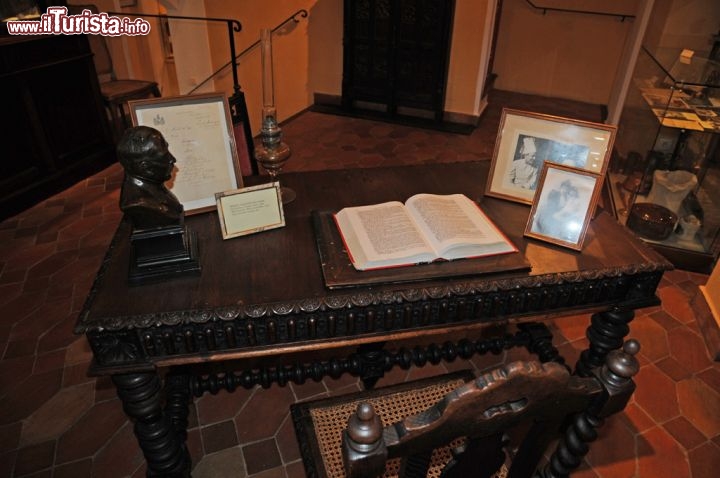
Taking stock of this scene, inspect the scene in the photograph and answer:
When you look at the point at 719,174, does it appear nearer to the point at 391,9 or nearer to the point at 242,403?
the point at 242,403

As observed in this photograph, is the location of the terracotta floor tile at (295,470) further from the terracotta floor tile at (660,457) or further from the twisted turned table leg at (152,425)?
the terracotta floor tile at (660,457)

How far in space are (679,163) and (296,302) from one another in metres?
2.89

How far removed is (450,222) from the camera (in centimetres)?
146

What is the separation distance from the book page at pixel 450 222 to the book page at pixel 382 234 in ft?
0.11

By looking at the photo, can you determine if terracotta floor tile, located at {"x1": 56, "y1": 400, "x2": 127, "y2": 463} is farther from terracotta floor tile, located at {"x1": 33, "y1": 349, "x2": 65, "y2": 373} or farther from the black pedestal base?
the black pedestal base

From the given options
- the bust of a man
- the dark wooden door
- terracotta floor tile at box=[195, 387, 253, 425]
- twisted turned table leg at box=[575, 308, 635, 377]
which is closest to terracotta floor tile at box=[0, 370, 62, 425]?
terracotta floor tile at box=[195, 387, 253, 425]

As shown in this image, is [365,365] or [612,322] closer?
[612,322]

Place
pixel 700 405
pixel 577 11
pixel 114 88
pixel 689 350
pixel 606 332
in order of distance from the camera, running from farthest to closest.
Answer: pixel 577 11 → pixel 114 88 → pixel 689 350 → pixel 700 405 → pixel 606 332

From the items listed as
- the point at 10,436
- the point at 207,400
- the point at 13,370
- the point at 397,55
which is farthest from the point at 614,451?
the point at 397,55

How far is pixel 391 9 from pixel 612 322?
13.7 feet

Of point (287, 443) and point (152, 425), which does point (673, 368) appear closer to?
point (287, 443)

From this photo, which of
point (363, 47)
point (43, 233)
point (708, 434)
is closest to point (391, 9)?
point (363, 47)

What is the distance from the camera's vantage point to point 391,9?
4.85m

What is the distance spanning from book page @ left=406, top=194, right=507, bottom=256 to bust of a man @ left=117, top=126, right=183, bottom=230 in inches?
27.8
